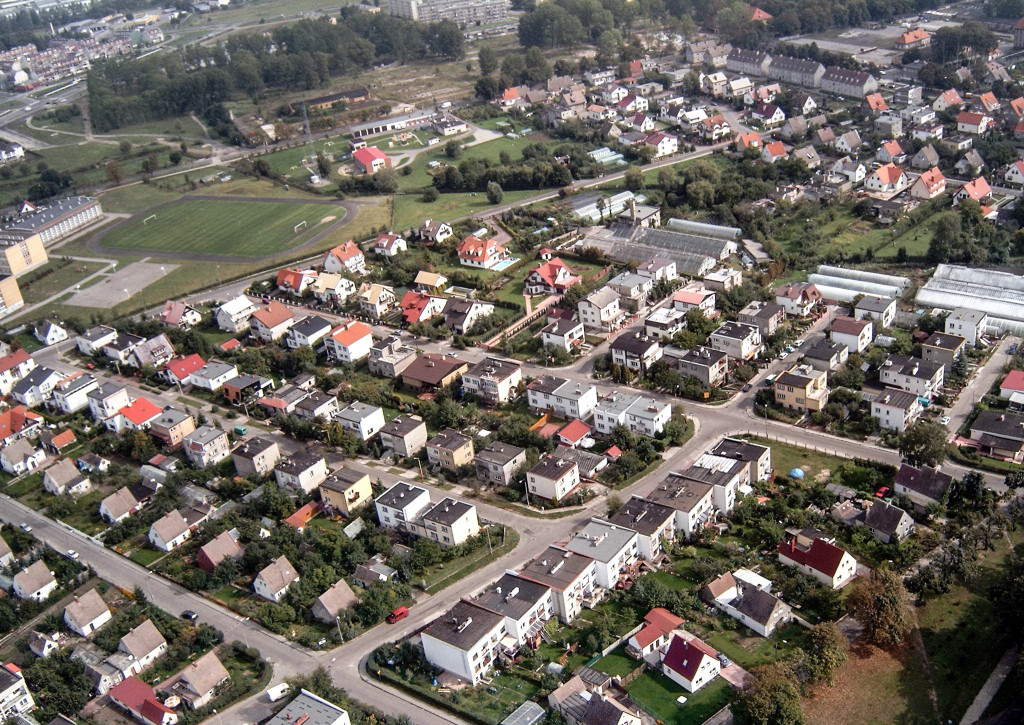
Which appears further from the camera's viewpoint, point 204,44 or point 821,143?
point 204,44

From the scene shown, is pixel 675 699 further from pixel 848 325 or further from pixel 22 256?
pixel 22 256

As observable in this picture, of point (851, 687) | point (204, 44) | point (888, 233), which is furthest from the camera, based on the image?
point (204, 44)

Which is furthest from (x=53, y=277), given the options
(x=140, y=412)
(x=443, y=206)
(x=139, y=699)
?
(x=139, y=699)

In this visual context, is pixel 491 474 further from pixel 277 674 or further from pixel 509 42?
pixel 509 42

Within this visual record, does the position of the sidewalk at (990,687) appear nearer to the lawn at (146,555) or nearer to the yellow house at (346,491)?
the yellow house at (346,491)

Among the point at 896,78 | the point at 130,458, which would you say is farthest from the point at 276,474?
the point at 896,78
